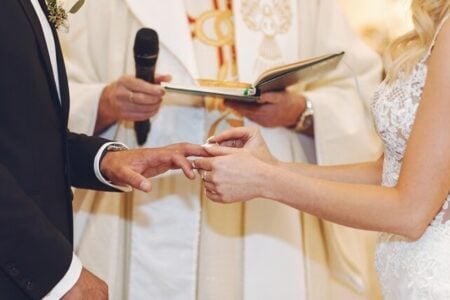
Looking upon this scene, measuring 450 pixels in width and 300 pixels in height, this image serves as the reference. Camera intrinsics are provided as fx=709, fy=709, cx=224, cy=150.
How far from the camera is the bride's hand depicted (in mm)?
1656

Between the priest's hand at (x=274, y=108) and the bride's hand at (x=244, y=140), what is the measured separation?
13.8 inches

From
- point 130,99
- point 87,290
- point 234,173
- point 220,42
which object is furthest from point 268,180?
point 220,42

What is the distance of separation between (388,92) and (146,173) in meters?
0.61

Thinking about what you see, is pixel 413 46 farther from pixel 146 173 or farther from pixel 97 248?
pixel 97 248

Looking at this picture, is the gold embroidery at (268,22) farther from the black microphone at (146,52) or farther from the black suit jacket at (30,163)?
the black suit jacket at (30,163)

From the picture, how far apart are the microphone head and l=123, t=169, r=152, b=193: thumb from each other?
336 millimetres

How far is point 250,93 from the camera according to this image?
1.80 m

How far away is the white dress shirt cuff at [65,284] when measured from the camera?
1.31 meters

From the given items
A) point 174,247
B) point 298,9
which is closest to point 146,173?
point 174,247

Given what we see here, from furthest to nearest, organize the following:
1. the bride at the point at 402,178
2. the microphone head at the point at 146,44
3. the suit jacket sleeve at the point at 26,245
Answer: the microphone head at the point at 146,44
the bride at the point at 402,178
the suit jacket sleeve at the point at 26,245

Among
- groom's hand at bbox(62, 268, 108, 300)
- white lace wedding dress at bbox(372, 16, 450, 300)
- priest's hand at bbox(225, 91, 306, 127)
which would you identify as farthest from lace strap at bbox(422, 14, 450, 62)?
groom's hand at bbox(62, 268, 108, 300)

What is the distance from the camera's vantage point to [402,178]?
4.89ft

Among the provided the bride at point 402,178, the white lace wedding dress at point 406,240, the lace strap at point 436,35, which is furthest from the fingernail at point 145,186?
the lace strap at point 436,35

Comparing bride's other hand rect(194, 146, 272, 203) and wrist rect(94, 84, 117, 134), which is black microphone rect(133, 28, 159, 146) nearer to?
wrist rect(94, 84, 117, 134)
